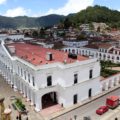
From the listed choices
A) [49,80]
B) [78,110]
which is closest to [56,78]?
[49,80]

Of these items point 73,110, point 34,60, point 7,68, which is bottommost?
point 73,110

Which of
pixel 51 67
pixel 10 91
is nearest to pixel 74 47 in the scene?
pixel 10 91

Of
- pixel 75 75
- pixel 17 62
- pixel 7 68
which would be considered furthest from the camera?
pixel 7 68

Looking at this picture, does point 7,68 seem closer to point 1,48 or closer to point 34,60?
point 1,48

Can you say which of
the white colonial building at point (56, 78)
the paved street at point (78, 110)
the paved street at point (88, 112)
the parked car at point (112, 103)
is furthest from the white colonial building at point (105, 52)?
the parked car at point (112, 103)

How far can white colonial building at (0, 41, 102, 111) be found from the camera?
38906 mm

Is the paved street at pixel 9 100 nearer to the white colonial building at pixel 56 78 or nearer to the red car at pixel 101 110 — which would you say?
the white colonial building at pixel 56 78

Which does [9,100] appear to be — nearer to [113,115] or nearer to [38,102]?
[38,102]

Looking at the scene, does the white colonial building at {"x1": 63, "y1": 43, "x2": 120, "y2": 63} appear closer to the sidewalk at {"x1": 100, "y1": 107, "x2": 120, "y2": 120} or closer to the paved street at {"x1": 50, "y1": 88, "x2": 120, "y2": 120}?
the paved street at {"x1": 50, "y1": 88, "x2": 120, "y2": 120}

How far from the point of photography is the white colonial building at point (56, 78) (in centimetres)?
3891

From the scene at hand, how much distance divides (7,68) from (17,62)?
9.60 meters

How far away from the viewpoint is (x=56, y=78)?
1594 inches

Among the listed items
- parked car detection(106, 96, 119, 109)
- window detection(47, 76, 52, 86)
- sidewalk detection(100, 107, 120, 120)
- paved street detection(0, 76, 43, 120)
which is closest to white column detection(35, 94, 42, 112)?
paved street detection(0, 76, 43, 120)

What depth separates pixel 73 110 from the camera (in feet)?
131
